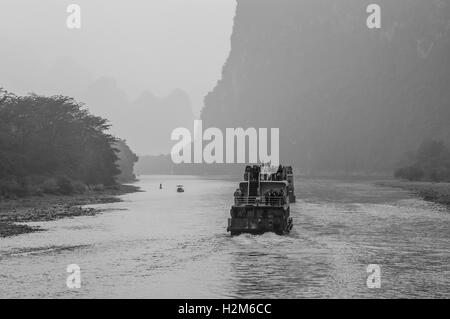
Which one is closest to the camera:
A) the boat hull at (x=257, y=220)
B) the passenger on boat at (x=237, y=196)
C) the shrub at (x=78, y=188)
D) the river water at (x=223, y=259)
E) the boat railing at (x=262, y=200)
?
the river water at (x=223, y=259)

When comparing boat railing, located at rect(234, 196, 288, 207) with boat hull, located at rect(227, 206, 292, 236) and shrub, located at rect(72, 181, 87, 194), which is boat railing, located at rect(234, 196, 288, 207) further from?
shrub, located at rect(72, 181, 87, 194)

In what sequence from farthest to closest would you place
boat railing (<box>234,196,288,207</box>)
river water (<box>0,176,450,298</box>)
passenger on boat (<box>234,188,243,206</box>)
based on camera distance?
passenger on boat (<box>234,188,243,206</box>) < boat railing (<box>234,196,288,207</box>) < river water (<box>0,176,450,298</box>)

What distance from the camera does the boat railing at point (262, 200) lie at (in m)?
51.8

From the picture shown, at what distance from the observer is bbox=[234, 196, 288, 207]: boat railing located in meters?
51.8

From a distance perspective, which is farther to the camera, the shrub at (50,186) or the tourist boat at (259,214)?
the shrub at (50,186)

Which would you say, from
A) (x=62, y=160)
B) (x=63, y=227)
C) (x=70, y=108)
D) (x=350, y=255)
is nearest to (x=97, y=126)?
(x=70, y=108)

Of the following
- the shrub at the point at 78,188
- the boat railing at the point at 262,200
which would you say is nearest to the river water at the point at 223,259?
the boat railing at the point at 262,200

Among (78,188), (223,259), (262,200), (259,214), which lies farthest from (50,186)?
(223,259)

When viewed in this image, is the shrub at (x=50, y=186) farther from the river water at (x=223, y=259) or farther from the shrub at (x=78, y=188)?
the river water at (x=223, y=259)

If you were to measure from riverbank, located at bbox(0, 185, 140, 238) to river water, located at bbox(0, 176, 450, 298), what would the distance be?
2881mm

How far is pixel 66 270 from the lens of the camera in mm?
35312

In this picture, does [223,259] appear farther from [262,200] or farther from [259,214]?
[262,200]

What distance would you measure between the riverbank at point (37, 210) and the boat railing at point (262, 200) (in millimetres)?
18824

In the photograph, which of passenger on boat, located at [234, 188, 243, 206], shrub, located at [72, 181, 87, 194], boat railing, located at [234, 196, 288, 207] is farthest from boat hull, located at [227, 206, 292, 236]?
shrub, located at [72, 181, 87, 194]
